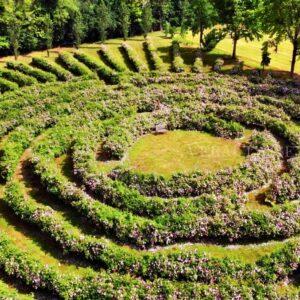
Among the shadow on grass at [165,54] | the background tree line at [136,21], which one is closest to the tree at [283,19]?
the background tree line at [136,21]

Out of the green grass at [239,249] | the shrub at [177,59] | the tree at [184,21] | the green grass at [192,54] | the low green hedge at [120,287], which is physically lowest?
the green grass at [239,249]

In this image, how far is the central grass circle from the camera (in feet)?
120

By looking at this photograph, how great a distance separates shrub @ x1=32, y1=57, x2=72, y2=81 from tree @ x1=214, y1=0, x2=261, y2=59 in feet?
78.7

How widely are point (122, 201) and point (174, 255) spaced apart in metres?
6.32

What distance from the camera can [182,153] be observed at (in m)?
38.9

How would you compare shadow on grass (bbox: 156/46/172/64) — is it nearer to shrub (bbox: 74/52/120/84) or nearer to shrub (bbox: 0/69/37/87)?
shrub (bbox: 74/52/120/84)

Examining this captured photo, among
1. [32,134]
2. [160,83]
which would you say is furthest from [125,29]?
[32,134]

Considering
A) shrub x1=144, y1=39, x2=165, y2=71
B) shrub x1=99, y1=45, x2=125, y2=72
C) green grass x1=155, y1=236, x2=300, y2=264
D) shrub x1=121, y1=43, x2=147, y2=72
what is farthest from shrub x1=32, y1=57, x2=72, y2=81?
green grass x1=155, y1=236, x2=300, y2=264

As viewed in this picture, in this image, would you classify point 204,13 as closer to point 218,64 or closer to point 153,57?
point 153,57

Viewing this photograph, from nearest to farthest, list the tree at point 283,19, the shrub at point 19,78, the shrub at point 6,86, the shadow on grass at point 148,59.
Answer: the tree at point 283,19 → the shrub at point 6,86 → the shrub at point 19,78 → the shadow on grass at point 148,59

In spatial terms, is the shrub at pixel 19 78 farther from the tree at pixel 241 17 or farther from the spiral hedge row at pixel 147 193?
the tree at pixel 241 17

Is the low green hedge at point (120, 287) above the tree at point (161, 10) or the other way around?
the other way around

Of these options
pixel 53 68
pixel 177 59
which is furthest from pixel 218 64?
pixel 53 68

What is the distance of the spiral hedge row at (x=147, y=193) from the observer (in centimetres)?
2456
